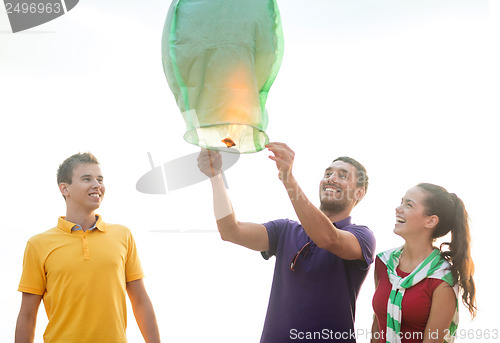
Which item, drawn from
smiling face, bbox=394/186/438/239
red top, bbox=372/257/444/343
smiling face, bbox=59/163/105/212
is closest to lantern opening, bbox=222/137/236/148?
smiling face, bbox=59/163/105/212

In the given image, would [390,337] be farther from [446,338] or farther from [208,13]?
[208,13]

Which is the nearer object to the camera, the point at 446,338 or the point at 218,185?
the point at 446,338

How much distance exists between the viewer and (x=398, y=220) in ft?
10.3

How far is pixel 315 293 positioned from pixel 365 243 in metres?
0.41

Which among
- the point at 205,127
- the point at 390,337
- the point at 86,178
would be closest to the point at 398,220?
the point at 390,337

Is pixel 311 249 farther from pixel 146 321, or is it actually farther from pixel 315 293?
pixel 146 321

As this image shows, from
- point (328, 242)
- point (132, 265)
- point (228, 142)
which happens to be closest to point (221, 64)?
point (228, 142)

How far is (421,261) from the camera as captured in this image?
119 inches

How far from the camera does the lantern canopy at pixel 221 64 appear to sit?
250cm

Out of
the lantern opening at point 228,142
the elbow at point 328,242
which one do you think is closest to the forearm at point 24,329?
the lantern opening at point 228,142

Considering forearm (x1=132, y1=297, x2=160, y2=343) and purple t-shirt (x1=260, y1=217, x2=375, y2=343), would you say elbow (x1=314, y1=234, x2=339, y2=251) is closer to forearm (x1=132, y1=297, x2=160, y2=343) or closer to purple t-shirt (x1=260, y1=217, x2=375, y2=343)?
purple t-shirt (x1=260, y1=217, x2=375, y2=343)

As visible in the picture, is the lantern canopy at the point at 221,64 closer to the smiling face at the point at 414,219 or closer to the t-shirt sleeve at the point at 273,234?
the t-shirt sleeve at the point at 273,234

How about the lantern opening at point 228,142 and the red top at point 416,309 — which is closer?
the lantern opening at point 228,142

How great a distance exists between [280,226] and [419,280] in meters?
0.87
